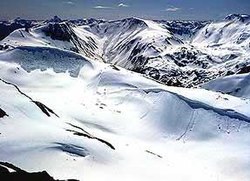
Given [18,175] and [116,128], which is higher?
[18,175]

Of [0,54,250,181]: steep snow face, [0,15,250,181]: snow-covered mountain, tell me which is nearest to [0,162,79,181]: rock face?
[0,15,250,181]: snow-covered mountain

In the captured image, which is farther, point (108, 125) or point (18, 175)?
point (108, 125)

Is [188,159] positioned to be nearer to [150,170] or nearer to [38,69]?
[150,170]

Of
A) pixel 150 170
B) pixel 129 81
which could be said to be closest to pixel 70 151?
pixel 150 170

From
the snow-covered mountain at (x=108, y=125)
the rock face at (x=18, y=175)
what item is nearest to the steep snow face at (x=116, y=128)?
the snow-covered mountain at (x=108, y=125)

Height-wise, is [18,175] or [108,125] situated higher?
[18,175]

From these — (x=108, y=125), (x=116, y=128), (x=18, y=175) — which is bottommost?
(x=116, y=128)

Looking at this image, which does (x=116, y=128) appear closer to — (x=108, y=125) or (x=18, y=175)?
(x=108, y=125)

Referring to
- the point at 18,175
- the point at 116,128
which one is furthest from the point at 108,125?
the point at 18,175

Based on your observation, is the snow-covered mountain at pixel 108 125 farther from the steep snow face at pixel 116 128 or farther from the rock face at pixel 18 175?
the rock face at pixel 18 175
